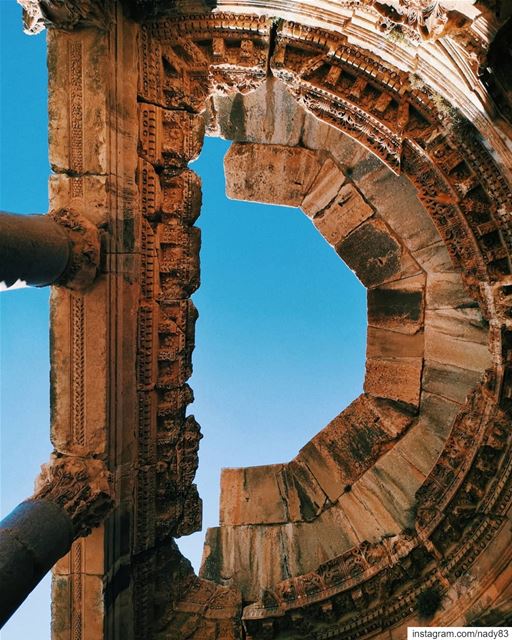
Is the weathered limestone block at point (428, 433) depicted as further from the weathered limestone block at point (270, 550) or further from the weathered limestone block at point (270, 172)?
the weathered limestone block at point (270, 172)

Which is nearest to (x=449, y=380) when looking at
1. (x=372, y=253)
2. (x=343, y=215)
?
(x=372, y=253)

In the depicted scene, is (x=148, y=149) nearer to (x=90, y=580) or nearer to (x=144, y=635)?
(x=90, y=580)

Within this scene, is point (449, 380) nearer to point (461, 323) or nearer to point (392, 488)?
point (461, 323)

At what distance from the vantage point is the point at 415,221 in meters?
6.45

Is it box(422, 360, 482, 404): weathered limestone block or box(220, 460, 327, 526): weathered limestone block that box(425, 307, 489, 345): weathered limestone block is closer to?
box(422, 360, 482, 404): weathered limestone block

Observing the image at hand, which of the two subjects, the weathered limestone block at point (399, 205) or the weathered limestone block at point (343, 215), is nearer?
the weathered limestone block at point (399, 205)

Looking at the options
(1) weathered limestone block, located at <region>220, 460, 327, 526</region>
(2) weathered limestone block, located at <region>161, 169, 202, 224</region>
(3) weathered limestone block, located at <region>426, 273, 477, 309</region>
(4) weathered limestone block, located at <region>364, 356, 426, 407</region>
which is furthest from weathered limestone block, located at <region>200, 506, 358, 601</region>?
(2) weathered limestone block, located at <region>161, 169, 202, 224</region>

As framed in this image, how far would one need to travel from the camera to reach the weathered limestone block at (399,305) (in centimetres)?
661

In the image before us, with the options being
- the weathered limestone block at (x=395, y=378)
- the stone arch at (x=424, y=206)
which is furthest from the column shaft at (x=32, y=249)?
the weathered limestone block at (x=395, y=378)

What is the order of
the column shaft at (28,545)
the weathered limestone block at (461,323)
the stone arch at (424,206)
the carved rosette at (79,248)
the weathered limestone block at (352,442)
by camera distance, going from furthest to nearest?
the weathered limestone block at (352,442) < the weathered limestone block at (461,323) < the stone arch at (424,206) < the carved rosette at (79,248) < the column shaft at (28,545)

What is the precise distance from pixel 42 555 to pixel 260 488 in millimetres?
3719

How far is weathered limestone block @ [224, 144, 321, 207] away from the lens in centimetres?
Result: 692

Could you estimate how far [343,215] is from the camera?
22.5 ft

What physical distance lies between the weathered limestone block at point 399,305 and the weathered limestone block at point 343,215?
0.96 m
